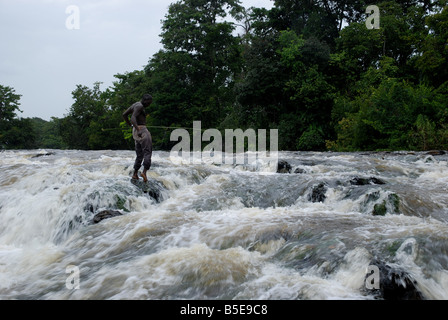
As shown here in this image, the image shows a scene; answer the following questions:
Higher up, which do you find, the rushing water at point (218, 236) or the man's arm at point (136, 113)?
the man's arm at point (136, 113)

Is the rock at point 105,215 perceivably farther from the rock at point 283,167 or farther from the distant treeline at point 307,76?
the distant treeline at point 307,76

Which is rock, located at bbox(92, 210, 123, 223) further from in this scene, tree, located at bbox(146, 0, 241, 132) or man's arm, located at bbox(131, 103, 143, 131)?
tree, located at bbox(146, 0, 241, 132)

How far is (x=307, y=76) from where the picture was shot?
20828 millimetres

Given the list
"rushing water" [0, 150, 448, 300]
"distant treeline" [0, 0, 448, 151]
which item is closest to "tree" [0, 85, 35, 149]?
"distant treeline" [0, 0, 448, 151]

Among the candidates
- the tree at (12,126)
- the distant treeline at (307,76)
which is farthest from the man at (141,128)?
the tree at (12,126)

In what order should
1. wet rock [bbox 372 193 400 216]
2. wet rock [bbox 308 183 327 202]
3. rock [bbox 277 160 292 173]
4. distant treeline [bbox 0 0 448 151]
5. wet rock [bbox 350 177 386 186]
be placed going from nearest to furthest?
wet rock [bbox 372 193 400 216]
wet rock [bbox 308 183 327 202]
wet rock [bbox 350 177 386 186]
rock [bbox 277 160 292 173]
distant treeline [bbox 0 0 448 151]

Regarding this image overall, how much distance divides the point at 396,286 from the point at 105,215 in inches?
163

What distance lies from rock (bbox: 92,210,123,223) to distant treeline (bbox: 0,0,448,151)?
9156 millimetres

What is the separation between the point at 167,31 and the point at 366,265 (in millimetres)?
28442

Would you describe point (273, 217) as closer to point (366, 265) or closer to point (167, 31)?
point (366, 265)

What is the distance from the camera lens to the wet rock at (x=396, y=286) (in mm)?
2787

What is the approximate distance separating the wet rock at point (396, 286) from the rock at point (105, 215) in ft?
12.8

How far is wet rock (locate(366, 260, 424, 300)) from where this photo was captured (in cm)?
279

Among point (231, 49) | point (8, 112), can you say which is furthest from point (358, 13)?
point (8, 112)
